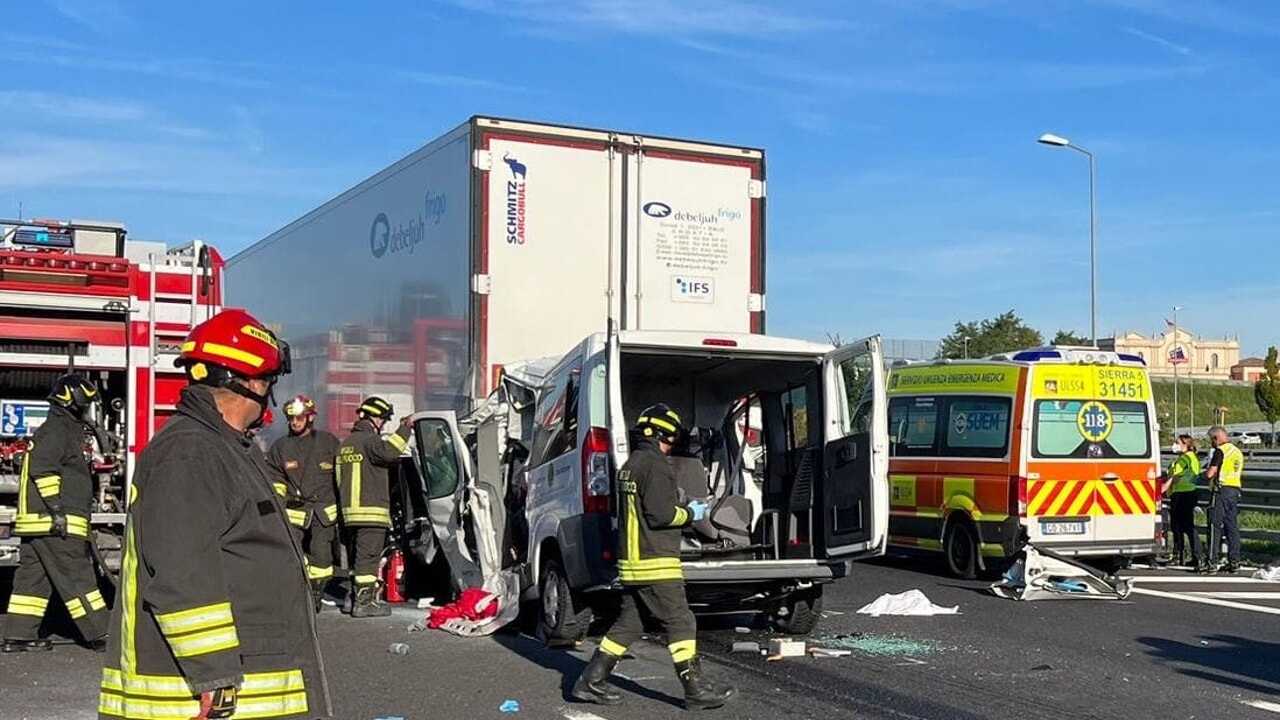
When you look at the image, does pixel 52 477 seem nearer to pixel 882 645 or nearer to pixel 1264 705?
pixel 882 645

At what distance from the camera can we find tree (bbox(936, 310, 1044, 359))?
5028 cm

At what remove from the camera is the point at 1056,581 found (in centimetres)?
1262

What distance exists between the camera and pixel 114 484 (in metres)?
11.4

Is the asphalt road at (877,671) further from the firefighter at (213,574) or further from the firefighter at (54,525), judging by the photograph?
the firefighter at (213,574)

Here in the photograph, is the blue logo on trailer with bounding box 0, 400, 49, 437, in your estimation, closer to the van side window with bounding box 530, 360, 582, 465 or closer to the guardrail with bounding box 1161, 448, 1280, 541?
the van side window with bounding box 530, 360, 582, 465

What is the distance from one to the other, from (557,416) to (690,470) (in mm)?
1436

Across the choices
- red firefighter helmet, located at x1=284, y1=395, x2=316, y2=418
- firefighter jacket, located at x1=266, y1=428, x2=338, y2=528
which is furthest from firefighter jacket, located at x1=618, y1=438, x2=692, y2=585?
red firefighter helmet, located at x1=284, y1=395, x2=316, y2=418

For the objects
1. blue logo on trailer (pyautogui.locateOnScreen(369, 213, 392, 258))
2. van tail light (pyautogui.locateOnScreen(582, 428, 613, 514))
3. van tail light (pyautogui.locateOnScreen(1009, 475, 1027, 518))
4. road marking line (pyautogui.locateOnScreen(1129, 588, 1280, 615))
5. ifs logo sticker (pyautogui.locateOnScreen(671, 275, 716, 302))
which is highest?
blue logo on trailer (pyautogui.locateOnScreen(369, 213, 392, 258))

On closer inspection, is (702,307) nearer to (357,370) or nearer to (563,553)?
(563,553)

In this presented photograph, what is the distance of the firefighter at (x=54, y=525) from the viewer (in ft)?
31.0

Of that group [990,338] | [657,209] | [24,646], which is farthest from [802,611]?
[990,338]

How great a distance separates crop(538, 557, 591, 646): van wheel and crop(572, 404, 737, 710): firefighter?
1516mm

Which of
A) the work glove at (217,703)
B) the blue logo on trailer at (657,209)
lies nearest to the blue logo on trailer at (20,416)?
the blue logo on trailer at (657,209)

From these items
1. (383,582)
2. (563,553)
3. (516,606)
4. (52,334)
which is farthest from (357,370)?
(563,553)
